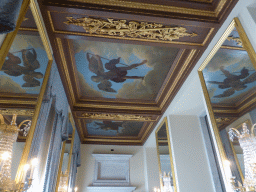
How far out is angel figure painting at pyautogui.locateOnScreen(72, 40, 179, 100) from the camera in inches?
173

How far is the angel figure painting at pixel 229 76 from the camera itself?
2.81 metres

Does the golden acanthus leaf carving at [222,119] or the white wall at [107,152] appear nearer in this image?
the golden acanthus leaf carving at [222,119]

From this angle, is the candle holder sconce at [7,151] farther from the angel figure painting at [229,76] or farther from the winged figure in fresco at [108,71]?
the angel figure painting at [229,76]

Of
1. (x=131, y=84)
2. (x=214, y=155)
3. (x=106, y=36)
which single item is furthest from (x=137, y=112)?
(x=106, y=36)

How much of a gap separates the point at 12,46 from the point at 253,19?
3027 mm

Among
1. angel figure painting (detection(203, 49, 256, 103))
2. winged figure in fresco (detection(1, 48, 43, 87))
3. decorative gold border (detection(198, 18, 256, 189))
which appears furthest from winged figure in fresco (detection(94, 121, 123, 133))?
winged figure in fresco (detection(1, 48, 43, 87))

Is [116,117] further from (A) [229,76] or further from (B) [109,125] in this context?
(A) [229,76]

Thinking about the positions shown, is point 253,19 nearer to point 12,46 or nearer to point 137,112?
point 12,46

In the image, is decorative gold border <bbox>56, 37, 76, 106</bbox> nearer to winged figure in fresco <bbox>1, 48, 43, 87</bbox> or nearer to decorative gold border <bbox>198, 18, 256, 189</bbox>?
winged figure in fresco <bbox>1, 48, 43, 87</bbox>

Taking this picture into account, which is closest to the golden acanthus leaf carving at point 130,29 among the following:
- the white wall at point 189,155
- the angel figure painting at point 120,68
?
the angel figure painting at point 120,68

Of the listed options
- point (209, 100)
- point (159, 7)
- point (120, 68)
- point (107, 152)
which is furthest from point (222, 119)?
point (107, 152)

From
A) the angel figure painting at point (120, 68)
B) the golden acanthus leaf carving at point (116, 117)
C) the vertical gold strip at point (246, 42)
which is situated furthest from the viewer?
the golden acanthus leaf carving at point (116, 117)

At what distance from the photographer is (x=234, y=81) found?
3.10 m

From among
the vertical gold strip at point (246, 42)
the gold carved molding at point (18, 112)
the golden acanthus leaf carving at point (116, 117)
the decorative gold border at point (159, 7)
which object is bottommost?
the gold carved molding at point (18, 112)
